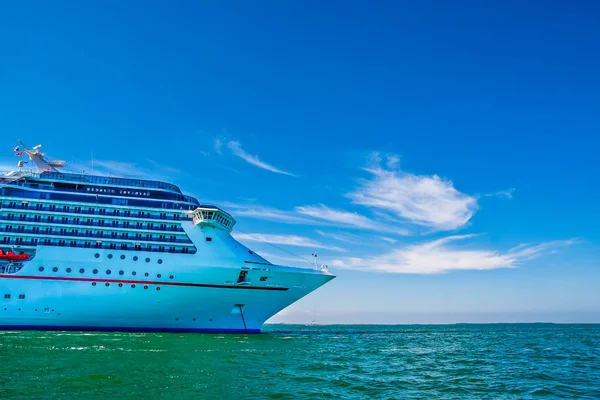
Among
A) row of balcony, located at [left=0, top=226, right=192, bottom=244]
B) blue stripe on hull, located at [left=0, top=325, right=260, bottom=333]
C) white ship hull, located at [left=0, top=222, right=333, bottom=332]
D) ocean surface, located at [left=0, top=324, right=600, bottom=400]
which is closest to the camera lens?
ocean surface, located at [left=0, top=324, right=600, bottom=400]

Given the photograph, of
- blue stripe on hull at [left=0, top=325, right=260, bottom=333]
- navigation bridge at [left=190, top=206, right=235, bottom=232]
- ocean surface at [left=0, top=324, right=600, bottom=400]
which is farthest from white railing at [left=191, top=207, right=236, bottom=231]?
ocean surface at [left=0, top=324, right=600, bottom=400]

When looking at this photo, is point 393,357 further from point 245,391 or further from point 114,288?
point 114,288

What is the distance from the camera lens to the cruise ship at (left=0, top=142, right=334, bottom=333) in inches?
1587

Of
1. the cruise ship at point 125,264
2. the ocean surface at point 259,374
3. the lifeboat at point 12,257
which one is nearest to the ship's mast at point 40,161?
the cruise ship at point 125,264

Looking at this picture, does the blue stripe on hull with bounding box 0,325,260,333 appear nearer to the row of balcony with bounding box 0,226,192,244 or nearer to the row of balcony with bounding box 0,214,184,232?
the row of balcony with bounding box 0,226,192,244

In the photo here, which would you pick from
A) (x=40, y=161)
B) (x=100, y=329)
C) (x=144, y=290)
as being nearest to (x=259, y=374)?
(x=144, y=290)

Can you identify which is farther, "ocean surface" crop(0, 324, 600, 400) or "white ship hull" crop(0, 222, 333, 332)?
"white ship hull" crop(0, 222, 333, 332)

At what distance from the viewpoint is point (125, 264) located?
41875mm

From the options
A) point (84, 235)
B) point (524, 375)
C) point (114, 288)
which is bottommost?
point (524, 375)

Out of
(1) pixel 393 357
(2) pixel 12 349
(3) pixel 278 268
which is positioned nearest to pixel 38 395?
(2) pixel 12 349

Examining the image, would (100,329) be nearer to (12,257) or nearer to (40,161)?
(12,257)

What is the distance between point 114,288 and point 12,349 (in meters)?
14.6

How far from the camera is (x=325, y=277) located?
47.2 meters

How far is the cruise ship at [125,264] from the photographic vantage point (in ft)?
132
